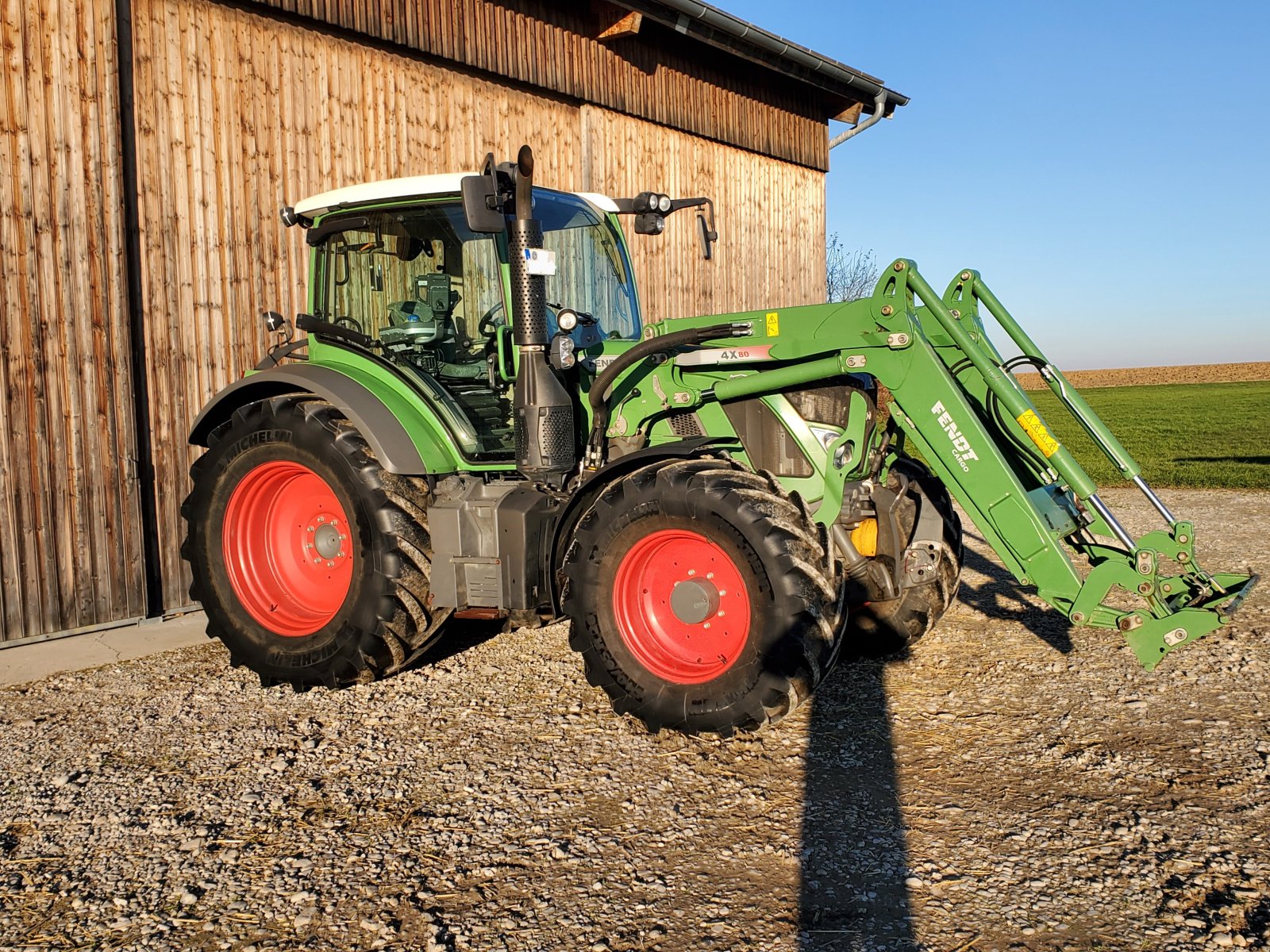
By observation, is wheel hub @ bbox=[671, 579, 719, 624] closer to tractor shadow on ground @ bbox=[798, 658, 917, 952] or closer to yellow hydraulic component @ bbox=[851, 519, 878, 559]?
tractor shadow on ground @ bbox=[798, 658, 917, 952]

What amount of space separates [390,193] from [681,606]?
257cm

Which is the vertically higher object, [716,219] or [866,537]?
[716,219]

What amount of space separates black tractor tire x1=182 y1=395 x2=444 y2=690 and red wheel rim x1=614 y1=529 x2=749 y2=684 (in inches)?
43.8

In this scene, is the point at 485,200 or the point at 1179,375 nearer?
the point at 485,200

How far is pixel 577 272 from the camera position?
522cm

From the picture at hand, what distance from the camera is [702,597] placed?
13.8 feet

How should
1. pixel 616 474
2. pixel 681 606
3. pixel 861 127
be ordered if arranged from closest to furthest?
pixel 681 606 → pixel 616 474 → pixel 861 127

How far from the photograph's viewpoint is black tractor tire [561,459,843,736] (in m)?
3.91

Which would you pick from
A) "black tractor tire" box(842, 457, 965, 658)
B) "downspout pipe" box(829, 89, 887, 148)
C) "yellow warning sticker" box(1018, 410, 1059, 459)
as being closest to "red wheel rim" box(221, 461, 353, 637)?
"black tractor tire" box(842, 457, 965, 658)

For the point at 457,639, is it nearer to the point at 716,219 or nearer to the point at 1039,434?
the point at 1039,434

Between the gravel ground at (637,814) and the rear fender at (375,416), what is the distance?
1152mm

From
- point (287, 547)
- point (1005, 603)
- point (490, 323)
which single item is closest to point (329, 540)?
point (287, 547)

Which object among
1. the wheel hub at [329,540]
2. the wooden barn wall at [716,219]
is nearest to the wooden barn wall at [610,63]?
the wooden barn wall at [716,219]

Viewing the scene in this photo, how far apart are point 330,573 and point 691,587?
223 cm
